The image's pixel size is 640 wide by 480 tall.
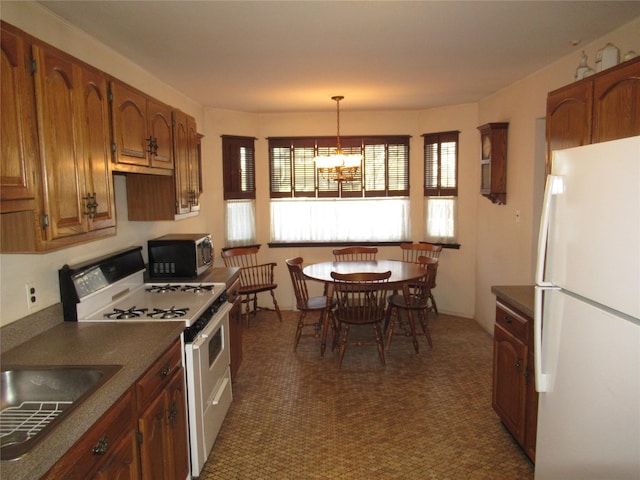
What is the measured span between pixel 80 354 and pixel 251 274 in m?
A: 3.77

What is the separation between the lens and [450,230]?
18.2 ft

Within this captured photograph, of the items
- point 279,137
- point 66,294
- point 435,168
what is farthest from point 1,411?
point 435,168

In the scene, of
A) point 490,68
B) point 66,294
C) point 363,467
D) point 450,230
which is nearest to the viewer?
point 66,294

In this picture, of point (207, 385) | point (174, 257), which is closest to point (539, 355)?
point (207, 385)

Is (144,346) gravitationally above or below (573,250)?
below

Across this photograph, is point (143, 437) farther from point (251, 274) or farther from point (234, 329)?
point (251, 274)

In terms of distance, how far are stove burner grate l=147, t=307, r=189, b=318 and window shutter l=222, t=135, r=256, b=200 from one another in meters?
3.09

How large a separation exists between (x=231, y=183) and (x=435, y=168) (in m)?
2.48

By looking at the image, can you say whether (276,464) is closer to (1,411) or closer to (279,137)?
(1,411)

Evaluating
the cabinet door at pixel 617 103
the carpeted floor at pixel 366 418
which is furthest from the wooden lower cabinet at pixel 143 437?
the cabinet door at pixel 617 103

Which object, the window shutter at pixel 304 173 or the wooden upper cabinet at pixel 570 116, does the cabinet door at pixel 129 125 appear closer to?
the wooden upper cabinet at pixel 570 116

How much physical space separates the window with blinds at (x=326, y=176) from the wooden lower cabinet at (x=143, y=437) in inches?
150

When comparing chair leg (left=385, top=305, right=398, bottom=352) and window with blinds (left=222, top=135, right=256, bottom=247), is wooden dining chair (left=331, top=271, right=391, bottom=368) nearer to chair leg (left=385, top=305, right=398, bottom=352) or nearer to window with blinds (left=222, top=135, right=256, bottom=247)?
chair leg (left=385, top=305, right=398, bottom=352)

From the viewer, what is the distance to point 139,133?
2.66 meters
